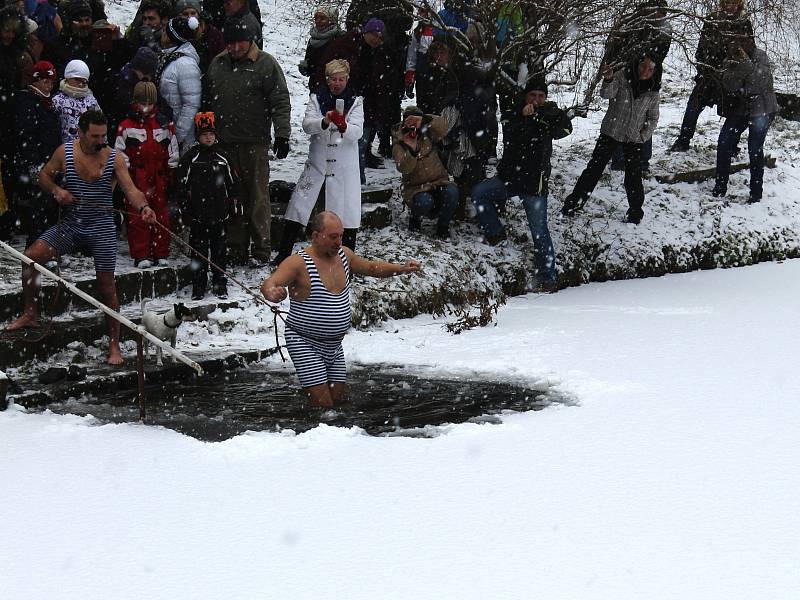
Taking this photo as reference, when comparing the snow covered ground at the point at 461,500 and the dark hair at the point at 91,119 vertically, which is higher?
the dark hair at the point at 91,119

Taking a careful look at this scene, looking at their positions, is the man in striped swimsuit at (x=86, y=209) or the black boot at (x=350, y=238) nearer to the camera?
the man in striped swimsuit at (x=86, y=209)

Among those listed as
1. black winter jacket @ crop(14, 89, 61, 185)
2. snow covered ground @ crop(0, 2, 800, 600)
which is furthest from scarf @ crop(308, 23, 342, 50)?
snow covered ground @ crop(0, 2, 800, 600)

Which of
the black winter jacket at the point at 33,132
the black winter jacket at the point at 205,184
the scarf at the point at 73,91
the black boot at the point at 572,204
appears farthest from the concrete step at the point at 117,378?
the black boot at the point at 572,204

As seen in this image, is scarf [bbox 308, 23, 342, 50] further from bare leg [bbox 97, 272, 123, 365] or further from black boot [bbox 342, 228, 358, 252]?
bare leg [bbox 97, 272, 123, 365]

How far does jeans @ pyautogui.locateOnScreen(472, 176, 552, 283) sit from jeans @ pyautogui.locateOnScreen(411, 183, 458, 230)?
326 millimetres

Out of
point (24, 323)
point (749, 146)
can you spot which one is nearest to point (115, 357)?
point (24, 323)

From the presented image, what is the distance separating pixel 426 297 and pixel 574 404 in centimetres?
344

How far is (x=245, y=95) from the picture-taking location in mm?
9875

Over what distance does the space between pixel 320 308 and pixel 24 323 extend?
2.43 metres

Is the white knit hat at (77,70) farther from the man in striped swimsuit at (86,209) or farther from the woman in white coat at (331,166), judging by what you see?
the woman in white coat at (331,166)

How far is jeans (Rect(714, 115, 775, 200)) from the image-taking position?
524 inches

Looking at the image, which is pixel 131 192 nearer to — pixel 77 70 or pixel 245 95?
pixel 77 70

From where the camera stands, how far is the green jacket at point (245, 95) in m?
9.87

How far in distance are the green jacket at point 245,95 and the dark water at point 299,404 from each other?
275 centimetres
